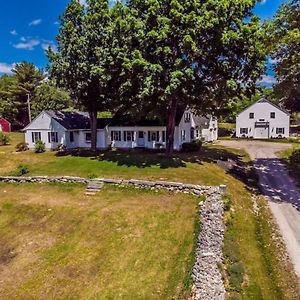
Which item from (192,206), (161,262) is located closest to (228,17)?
(192,206)

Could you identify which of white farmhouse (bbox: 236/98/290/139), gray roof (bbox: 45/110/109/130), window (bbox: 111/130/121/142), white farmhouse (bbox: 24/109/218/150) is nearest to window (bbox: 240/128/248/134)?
white farmhouse (bbox: 236/98/290/139)

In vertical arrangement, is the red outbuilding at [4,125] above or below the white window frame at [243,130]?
above

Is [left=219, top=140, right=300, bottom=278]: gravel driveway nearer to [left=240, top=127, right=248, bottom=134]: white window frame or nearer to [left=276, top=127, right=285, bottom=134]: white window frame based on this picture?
[left=276, top=127, right=285, bottom=134]: white window frame

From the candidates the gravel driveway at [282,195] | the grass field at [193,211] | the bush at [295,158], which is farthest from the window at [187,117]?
the bush at [295,158]

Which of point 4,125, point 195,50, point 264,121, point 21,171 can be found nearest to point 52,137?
point 21,171

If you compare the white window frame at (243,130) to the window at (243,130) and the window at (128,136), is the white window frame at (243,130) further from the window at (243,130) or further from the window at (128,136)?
the window at (128,136)

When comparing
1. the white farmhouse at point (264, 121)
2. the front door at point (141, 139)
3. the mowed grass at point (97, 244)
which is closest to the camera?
the mowed grass at point (97, 244)
